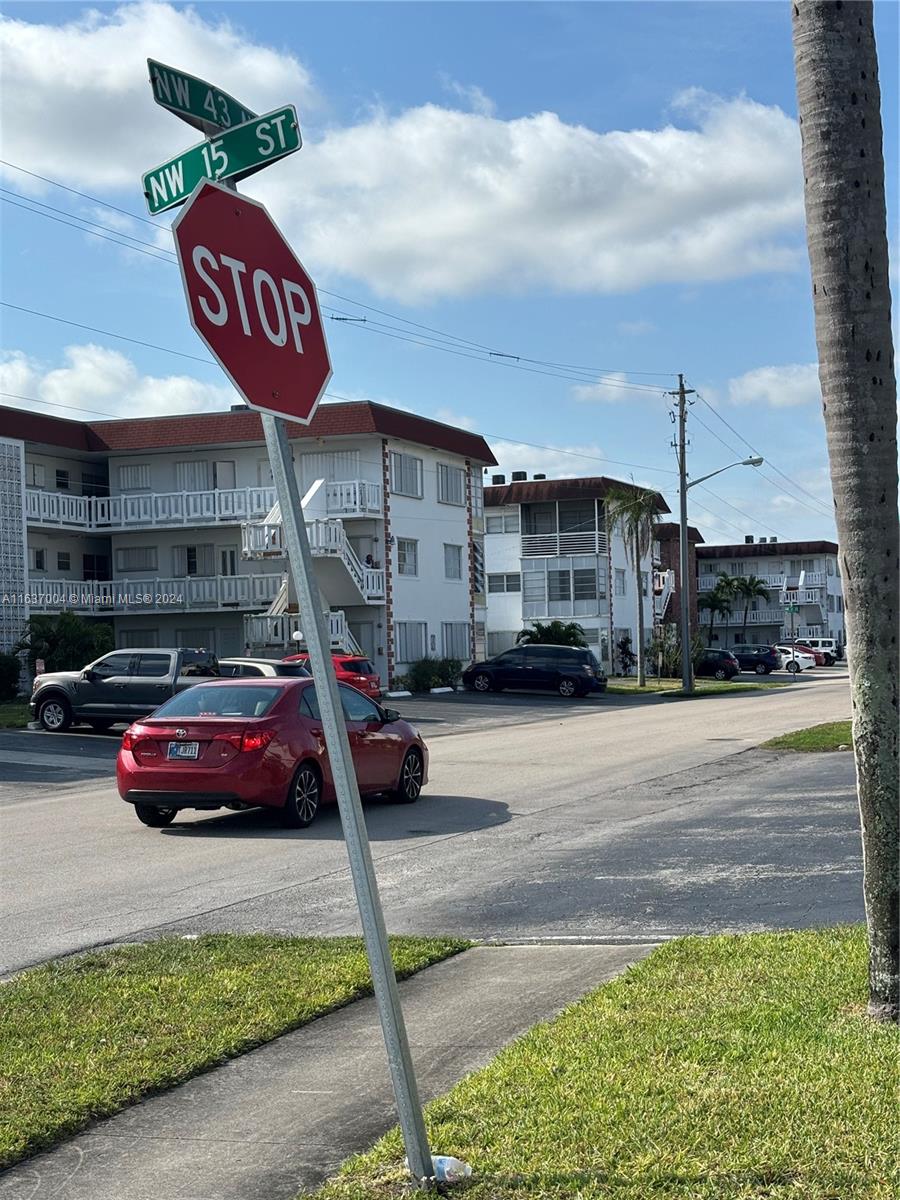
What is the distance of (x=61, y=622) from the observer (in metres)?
38.2

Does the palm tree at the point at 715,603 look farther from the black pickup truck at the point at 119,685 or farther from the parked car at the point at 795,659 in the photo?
the black pickup truck at the point at 119,685

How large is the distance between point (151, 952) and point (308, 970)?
1091 millimetres

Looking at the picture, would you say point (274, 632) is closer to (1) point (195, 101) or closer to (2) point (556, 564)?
(2) point (556, 564)

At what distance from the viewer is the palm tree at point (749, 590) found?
356 feet

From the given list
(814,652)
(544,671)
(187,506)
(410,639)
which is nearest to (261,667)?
(187,506)

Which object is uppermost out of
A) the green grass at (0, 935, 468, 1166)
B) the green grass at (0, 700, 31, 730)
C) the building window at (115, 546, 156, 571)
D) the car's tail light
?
the building window at (115, 546, 156, 571)

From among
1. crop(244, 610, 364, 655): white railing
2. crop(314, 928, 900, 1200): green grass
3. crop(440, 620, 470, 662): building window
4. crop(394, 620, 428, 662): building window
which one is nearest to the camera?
crop(314, 928, 900, 1200): green grass

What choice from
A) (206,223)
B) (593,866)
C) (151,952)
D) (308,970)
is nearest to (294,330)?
(206,223)

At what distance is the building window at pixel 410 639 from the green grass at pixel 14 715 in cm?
1448

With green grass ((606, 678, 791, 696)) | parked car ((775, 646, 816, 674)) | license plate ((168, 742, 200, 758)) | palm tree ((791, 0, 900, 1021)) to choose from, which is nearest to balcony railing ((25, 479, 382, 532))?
green grass ((606, 678, 791, 696))

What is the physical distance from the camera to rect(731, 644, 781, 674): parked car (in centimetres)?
7650

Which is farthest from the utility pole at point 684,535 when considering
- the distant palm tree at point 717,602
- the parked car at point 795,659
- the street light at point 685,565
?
the distant palm tree at point 717,602

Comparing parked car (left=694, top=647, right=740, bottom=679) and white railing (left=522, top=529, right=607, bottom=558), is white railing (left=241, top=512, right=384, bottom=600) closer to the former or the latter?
parked car (left=694, top=647, right=740, bottom=679)

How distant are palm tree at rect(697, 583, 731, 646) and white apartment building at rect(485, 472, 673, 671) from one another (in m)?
35.3
